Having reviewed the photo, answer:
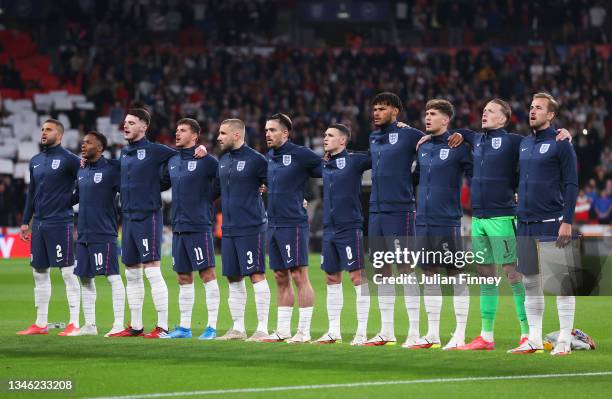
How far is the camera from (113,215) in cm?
1612

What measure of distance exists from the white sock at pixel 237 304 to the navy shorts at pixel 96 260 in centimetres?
159

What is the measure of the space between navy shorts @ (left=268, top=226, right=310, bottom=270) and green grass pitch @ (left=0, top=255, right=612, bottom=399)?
3.26 ft

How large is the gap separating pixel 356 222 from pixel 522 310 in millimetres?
2092

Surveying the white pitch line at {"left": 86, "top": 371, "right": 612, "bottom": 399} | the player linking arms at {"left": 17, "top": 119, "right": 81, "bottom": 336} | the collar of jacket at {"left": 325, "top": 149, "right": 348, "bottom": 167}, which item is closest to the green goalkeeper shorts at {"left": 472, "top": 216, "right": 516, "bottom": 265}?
the collar of jacket at {"left": 325, "top": 149, "right": 348, "bottom": 167}

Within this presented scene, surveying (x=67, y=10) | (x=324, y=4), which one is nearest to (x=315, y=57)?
(x=324, y=4)

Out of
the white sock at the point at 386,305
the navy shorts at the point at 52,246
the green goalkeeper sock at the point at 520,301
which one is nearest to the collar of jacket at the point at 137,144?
the navy shorts at the point at 52,246

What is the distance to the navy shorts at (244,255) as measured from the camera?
15.1 m

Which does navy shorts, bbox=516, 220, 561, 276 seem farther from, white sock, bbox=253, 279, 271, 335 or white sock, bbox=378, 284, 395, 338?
white sock, bbox=253, 279, 271, 335

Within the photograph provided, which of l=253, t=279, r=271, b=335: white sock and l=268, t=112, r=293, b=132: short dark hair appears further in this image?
l=268, t=112, r=293, b=132: short dark hair

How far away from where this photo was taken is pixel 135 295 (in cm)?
1562

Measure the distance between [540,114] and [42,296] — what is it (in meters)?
6.76

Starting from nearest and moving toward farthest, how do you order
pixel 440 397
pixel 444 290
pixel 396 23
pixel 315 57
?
pixel 440 397, pixel 444 290, pixel 315 57, pixel 396 23

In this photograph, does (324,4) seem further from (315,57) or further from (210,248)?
(210,248)

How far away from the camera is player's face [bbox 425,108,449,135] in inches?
548
